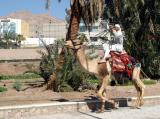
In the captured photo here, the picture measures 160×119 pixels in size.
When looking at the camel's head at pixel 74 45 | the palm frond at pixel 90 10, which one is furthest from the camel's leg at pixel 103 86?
the palm frond at pixel 90 10

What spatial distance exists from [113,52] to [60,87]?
330 cm

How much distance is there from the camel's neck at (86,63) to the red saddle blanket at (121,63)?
639mm

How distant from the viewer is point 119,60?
44.4 feet

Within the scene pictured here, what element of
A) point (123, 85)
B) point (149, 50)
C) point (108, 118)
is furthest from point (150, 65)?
point (108, 118)

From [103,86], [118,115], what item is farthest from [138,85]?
[118,115]

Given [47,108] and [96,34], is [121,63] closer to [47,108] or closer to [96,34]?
[47,108]

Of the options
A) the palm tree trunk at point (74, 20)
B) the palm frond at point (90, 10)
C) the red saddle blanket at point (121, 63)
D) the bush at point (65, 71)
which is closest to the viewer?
the red saddle blanket at point (121, 63)

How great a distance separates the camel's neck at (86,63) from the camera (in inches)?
510

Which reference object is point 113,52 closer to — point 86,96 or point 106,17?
point 86,96

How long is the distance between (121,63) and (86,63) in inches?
46.5

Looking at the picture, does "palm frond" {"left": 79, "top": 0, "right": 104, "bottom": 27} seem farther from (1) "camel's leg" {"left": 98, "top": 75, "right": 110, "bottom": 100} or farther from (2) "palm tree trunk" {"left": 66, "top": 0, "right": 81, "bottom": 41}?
(1) "camel's leg" {"left": 98, "top": 75, "right": 110, "bottom": 100}

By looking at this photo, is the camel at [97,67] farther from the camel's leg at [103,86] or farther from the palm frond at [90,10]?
the palm frond at [90,10]

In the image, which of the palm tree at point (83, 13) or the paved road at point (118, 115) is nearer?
the paved road at point (118, 115)

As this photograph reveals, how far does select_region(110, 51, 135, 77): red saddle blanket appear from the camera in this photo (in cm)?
1345
